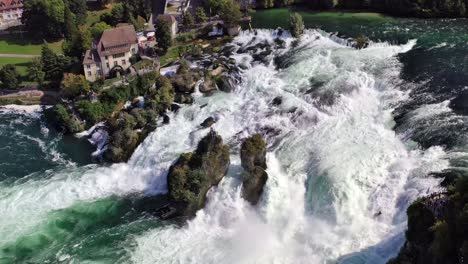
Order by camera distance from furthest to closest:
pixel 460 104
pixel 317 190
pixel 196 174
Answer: pixel 460 104, pixel 196 174, pixel 317 190

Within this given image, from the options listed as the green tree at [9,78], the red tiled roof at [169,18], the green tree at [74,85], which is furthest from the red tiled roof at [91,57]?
the red tiled roof at [169,18]

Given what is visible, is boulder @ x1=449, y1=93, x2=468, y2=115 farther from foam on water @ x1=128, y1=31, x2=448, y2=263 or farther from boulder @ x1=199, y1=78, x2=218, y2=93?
boulder @ x1=199, y1=78, x2=218, y2=93

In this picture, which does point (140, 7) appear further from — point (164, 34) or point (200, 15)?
point (164, 34)

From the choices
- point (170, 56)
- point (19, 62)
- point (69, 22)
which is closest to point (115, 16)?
point (69, 22)

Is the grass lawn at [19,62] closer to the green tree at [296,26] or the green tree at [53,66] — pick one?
the green tree at [53,66]

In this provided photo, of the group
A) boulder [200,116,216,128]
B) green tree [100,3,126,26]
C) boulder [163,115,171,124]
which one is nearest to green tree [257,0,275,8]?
green tree [100,3,126,26]

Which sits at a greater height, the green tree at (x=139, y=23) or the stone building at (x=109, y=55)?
the green tree at (x=139, y=23)
